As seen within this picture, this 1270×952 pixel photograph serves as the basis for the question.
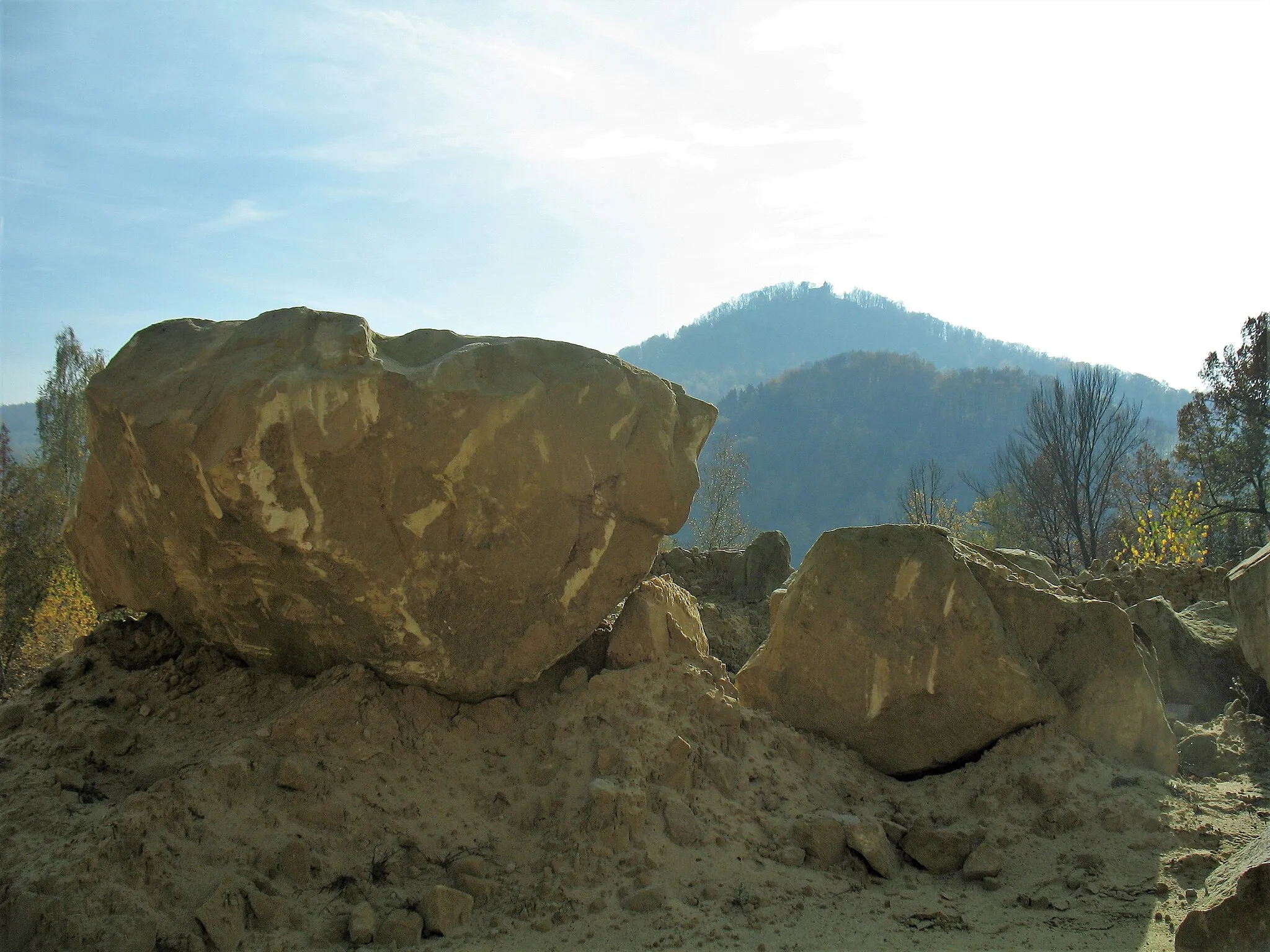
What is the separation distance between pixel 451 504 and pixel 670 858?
6.42 ft

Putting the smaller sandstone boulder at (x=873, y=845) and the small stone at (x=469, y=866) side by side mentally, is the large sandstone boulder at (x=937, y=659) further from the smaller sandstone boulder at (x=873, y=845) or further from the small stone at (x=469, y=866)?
the small stone at (x=469, y=866)

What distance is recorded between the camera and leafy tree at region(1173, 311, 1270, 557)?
1980 cm

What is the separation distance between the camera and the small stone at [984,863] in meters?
4.02

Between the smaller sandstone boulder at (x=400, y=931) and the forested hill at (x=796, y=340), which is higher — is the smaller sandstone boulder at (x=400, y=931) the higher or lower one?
the lower one

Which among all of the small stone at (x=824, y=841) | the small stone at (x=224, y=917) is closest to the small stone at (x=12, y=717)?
the small stone at (x=224, y=917)

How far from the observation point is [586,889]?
3771mm

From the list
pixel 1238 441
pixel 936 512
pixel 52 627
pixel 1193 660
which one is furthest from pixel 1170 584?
pixel 52 627

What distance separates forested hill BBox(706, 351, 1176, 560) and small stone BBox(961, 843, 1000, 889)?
8271 centimetres

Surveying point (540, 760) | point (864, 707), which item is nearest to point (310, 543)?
point (540, 760)

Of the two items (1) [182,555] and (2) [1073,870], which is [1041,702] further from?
(1) [182,555]

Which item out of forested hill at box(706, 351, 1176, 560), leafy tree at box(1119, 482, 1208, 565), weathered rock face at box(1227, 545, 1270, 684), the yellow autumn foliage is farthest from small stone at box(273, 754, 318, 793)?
forested hill at box(706, 351, 1176, 560)

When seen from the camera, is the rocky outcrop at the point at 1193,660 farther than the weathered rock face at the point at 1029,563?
Yes

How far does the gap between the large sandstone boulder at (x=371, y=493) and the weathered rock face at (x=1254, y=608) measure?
12.2 ft

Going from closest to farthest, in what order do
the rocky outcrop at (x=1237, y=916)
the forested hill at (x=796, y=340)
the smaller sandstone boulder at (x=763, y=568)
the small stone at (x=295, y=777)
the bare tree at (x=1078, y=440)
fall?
the rocky outcrop at (x=1237, y=916) < the small stone at (x=295, y=777) < the smaller sandstone boulder at (x=763, y=568) < the bare tree at (x=1078, y=440) < the forested hill at (x=796, y=340)
